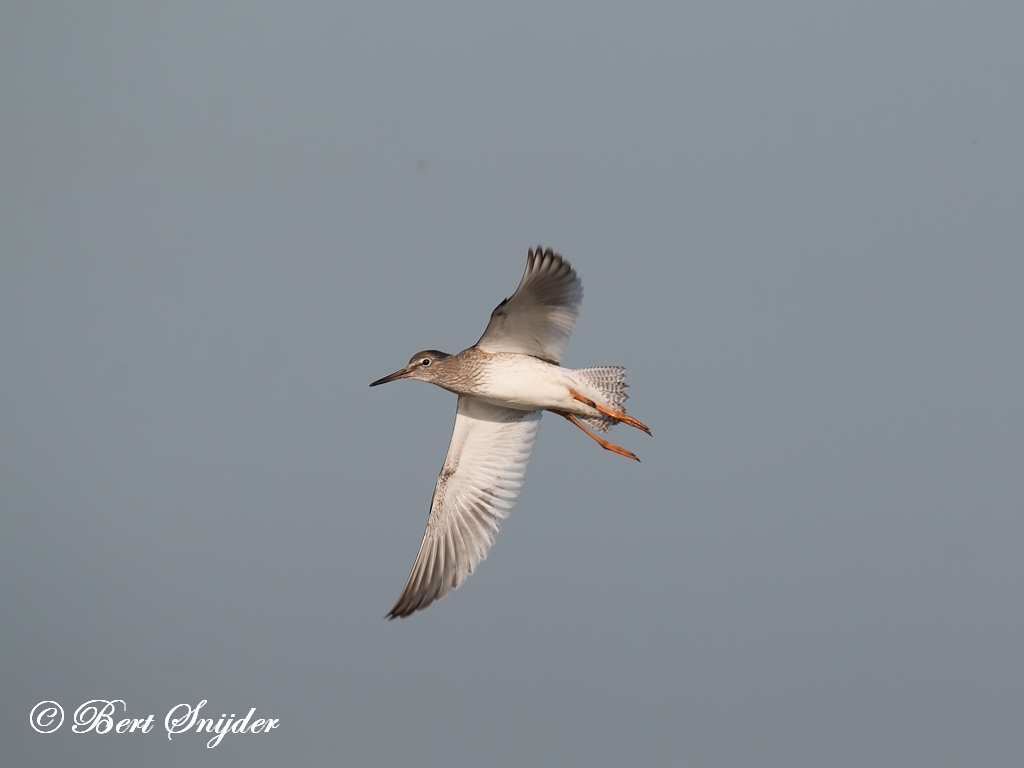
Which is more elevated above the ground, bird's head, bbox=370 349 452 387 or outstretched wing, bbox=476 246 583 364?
A: outstretched wing, bbox=476 246 583 364

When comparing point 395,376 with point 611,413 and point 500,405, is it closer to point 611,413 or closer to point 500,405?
point 500,405

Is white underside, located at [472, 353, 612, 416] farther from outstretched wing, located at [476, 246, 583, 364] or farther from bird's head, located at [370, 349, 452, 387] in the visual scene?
bird's head, located at [370, 349, 452, 387]

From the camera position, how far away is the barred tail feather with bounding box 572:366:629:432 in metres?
15.6

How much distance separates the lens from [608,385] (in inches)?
619

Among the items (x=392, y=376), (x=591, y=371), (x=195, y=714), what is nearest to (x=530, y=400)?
(x=591, y=371)

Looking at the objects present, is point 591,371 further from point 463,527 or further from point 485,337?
point 463,527

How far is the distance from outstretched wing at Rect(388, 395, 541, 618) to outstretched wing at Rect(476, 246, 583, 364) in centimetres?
123

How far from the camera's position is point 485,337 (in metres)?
15.2

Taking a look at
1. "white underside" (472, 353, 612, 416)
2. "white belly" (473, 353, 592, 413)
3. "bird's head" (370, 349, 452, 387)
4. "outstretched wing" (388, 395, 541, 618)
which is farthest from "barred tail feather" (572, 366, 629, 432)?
"bird's head" (370, 349, 452, 387)

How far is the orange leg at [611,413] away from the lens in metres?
15.3

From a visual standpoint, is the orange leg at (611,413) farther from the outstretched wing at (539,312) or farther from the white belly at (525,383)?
the outstretched wing at (539,312)

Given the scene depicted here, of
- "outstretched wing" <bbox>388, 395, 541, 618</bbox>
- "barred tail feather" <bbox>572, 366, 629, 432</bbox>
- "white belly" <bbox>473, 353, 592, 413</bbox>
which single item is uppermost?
"barred tail feather" <bbox>572, 366, 629, 432</bbox>

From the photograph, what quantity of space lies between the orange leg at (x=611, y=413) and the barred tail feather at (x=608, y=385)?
4.8 inches

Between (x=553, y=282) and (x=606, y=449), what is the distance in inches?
116
